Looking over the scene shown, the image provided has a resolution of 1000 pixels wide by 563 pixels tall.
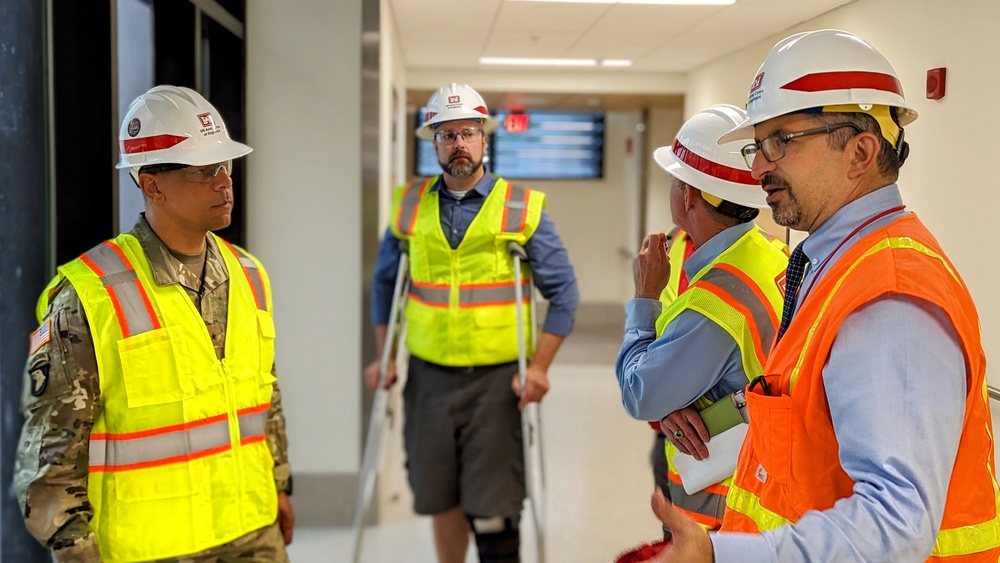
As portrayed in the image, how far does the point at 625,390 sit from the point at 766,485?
0.55 m

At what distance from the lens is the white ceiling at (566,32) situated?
4699mm

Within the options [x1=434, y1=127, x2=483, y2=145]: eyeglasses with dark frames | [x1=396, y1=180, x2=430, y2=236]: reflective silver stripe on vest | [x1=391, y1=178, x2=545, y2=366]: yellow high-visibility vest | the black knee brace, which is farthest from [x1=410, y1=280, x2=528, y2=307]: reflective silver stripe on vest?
the black knee brace

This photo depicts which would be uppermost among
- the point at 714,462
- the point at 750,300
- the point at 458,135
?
the point at 458,135

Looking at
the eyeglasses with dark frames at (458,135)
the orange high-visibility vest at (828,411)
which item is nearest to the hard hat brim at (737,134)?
the orange high-visibility vest at (828,411)

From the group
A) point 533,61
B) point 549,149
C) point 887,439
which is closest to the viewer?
point 887,439

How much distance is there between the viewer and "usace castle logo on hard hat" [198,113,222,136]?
190cm

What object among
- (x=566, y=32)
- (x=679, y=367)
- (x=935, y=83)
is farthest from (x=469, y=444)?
(x=566, y=32)

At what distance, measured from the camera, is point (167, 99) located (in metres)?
1.90

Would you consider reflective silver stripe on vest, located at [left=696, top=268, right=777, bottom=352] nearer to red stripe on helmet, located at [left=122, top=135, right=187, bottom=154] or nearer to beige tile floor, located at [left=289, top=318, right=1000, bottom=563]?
beige tile floor, located at [left=289, top=318, right=1000, bottom=563]

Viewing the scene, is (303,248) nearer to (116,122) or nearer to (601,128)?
(116,122)

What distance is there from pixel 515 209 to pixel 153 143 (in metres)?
1.42

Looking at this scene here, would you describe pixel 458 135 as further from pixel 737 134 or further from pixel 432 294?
pixel 737 134

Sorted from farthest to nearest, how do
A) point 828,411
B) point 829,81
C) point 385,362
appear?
point 385,362 → point 829,81 → point 828,411

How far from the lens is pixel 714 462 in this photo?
1.80m
